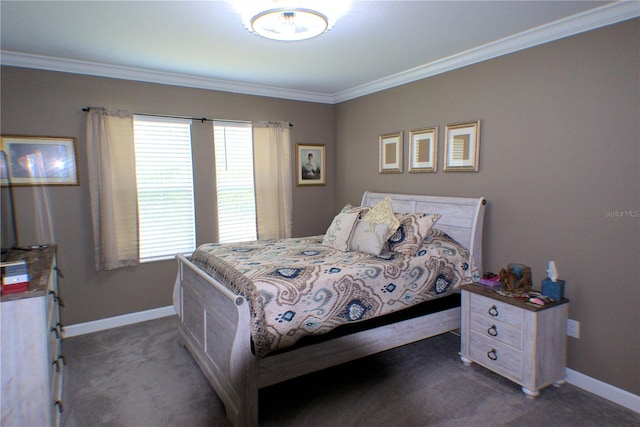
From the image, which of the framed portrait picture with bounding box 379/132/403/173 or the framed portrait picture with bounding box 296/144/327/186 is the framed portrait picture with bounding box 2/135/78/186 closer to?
the framed portrait picture with bounding box 296/144/327/186

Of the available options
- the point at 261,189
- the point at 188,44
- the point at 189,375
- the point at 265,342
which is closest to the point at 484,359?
the point at 265,342

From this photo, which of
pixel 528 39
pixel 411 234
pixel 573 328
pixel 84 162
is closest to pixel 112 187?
pixel 84 162

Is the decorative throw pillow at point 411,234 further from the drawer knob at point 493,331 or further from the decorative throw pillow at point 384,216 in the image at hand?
the drawer knob at point 493,331

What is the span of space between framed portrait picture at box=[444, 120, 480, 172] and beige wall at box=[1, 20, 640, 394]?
8 cm

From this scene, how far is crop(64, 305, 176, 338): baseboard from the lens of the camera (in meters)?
3.49

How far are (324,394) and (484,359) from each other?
1.23 m

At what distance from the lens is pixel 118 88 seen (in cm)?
358

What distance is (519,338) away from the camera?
247 centimetres

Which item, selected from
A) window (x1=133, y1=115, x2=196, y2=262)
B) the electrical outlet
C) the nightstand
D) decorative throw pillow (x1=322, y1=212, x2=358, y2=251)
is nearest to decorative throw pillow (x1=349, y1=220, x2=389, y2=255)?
decorative throw pillow (x1=322, y1=212, x2=358, y2=251)

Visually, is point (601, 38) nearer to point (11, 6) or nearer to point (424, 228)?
point (424, 228)

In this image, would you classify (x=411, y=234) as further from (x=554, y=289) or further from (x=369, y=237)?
(x=554, y=289)

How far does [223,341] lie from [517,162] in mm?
2560

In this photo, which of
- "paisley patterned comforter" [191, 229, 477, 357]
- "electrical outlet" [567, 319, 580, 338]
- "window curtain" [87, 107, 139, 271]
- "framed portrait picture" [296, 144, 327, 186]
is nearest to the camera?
"paisley patterned comforter" [191, 229, 477, 357]

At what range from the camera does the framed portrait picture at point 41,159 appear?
315cm
